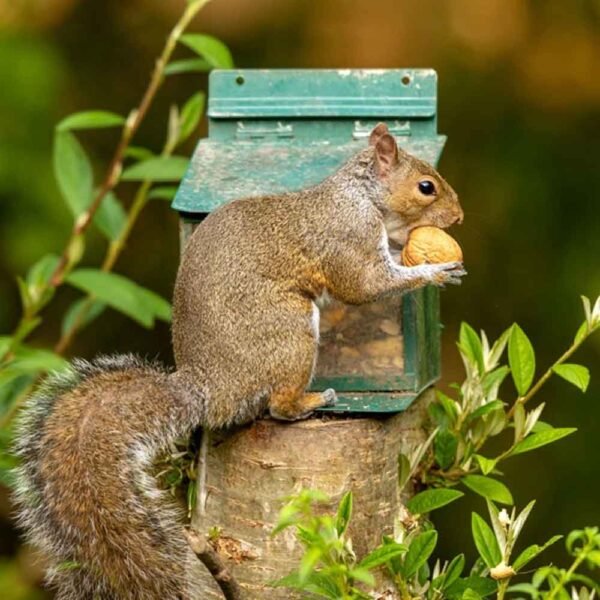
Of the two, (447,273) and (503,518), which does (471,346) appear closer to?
(447,273)

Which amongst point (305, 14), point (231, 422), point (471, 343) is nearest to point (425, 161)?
point (471, 343)

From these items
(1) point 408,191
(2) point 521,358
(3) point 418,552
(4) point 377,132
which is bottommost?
(3) point 418,552

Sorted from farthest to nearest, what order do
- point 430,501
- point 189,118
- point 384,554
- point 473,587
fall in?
point 189,118, point 430,501, point 473,587, point 384,554

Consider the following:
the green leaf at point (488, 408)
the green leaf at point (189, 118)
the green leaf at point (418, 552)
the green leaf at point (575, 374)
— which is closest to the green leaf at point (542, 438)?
the green leaf at point (575, 374)

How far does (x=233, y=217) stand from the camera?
326 cm

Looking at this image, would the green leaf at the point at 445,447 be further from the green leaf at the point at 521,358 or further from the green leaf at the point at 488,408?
the green leaf at the point at 521,358

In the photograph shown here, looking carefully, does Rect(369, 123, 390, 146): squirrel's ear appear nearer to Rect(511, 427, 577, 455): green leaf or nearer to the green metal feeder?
the green metal feeder

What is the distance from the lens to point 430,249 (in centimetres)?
336

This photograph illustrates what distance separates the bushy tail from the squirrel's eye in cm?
64

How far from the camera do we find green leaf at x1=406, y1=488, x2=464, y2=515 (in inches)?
118

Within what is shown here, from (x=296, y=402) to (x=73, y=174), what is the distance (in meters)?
0.88

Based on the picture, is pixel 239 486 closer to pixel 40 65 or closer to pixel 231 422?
pixel 231 422

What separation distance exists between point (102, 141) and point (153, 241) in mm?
449

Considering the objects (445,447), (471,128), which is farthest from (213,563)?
(471,128)
